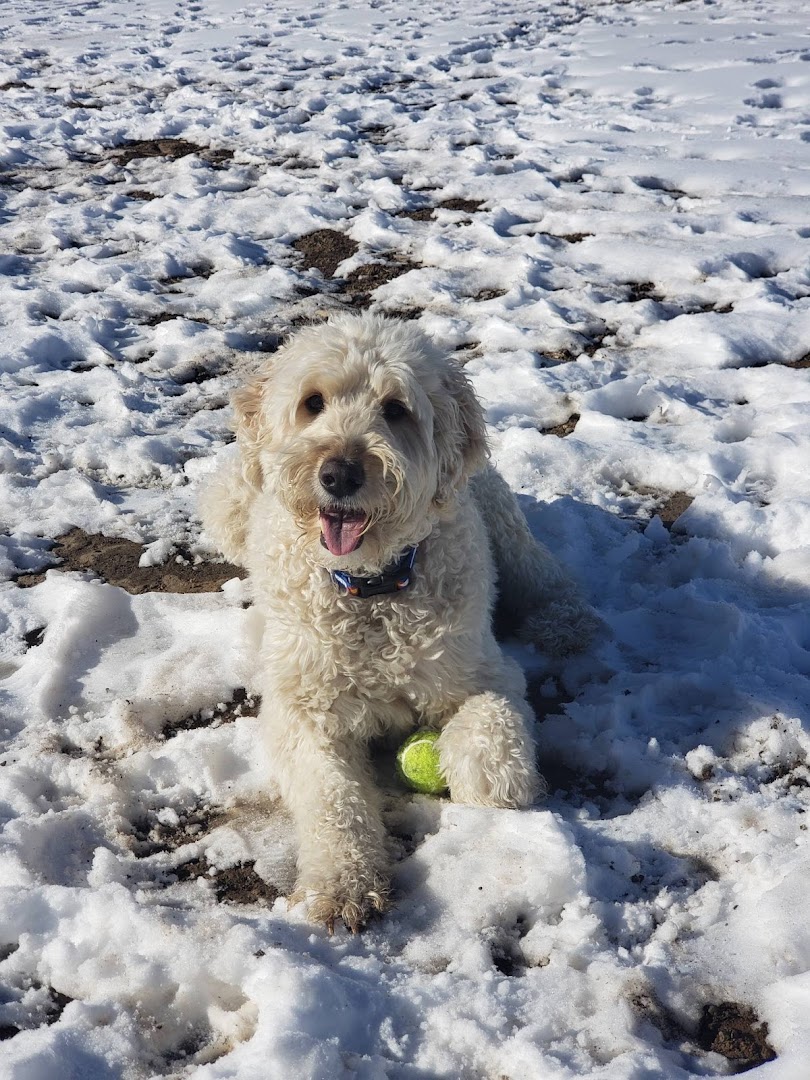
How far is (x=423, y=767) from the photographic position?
12.0ft

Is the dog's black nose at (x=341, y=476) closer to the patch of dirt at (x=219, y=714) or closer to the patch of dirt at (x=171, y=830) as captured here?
the patch of dirt at (x=219, y=714)

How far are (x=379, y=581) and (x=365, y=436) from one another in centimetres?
58

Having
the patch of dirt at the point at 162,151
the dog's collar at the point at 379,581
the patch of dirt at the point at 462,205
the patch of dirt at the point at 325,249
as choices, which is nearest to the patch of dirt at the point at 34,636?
the dog's collar at the point at 379,581

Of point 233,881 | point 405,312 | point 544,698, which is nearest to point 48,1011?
point 233,881

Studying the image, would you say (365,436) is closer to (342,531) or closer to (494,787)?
(342,531)

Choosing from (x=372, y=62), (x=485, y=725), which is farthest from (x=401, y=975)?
(x=372, y=62)

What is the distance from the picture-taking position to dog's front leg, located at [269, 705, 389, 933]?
3062 mm

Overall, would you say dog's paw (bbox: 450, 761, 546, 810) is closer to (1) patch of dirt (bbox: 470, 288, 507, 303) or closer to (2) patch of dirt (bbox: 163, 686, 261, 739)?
(2) patch of dirt (bbox: 163, 686, 261, 739)

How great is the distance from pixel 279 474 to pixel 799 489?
10.1 ft

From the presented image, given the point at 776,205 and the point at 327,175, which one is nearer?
the point at 776,205

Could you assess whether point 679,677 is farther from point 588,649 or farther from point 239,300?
point 239,300

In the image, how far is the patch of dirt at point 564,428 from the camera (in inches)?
231

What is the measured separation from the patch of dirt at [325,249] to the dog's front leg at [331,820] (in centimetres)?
525

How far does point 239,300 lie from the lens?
7375 mm
